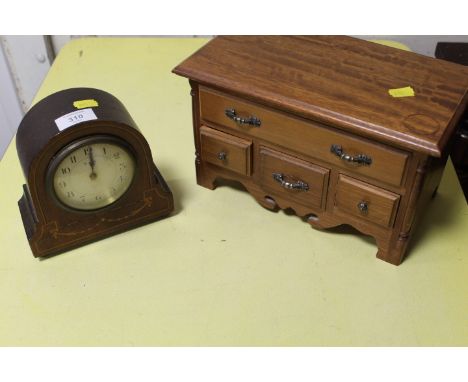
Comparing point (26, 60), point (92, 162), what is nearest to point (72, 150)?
point (92, 162)

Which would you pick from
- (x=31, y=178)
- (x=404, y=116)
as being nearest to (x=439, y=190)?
(x=404, y=116)

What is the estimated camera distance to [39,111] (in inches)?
43.5

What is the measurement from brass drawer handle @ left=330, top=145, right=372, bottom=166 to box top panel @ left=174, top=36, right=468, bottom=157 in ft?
0.16

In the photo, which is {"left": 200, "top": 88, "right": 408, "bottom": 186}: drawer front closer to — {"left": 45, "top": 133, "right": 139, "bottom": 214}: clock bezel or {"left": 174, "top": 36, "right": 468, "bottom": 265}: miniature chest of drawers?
{"left": 174, "top": 36, "right": 468, "bottom": 265}: miniature chest of drawers

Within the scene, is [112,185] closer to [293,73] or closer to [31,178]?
[31,178]

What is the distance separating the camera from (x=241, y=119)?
1.16 metres

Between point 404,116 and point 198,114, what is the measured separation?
0.45 m

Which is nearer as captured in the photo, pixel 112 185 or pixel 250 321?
pixel 250 321

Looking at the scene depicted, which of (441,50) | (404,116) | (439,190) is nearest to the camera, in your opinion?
(404,116)

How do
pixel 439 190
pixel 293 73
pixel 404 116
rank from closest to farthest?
1. pixel 404 116
2. pixel 293 73
3. pixel 439 190

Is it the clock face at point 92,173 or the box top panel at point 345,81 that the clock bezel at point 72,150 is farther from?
the box top panel at point 345,81

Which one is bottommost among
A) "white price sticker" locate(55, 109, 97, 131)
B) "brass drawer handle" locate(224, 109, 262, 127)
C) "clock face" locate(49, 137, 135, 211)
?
"clock face" locate(49, 137, 135, 211)

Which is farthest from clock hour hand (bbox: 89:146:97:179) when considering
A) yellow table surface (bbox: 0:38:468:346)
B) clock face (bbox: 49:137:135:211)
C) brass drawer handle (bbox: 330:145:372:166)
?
brass drawer handle (bbox: 330:145:372:166)

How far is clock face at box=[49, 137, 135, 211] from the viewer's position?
1.07m
